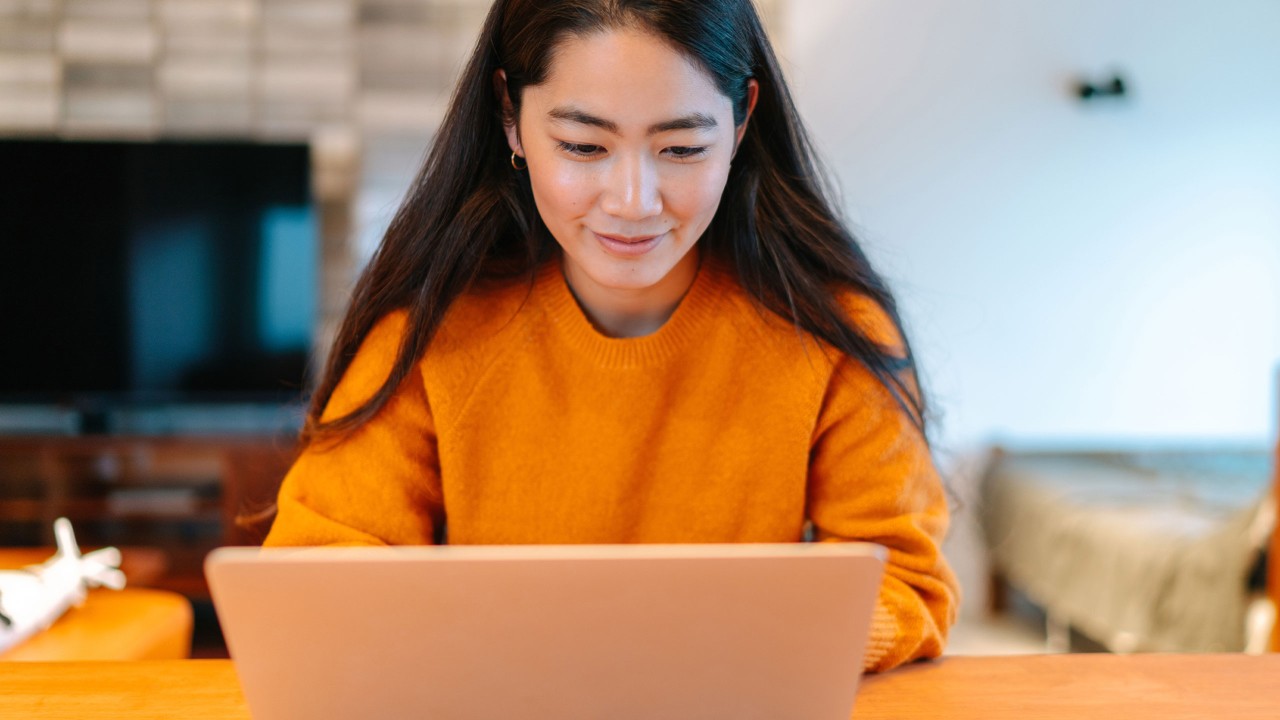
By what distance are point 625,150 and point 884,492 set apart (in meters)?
0.42

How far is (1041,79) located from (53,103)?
125 inches

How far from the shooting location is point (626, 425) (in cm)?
116

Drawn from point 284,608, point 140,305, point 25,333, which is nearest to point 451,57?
point 140,305

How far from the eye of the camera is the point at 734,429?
45.9 inches

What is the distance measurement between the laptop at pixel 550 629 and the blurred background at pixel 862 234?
2.50m

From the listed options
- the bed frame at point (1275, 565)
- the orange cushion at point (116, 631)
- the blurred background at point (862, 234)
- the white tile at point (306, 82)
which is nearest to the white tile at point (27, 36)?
the blurred background at point (862, 234)

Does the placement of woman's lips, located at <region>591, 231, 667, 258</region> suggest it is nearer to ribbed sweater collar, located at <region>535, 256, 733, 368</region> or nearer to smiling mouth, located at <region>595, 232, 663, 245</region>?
smiling mouth, located at <region>595, 232, 663, 245</region>

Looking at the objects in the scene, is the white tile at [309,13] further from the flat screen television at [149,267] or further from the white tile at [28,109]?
the white tile at [28,109]

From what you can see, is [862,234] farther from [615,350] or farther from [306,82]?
[615,350]

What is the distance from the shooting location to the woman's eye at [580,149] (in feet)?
3.23

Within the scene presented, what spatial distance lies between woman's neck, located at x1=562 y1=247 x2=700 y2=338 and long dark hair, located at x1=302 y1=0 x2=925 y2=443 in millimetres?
78

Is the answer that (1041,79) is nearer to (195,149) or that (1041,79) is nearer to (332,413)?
(195,149)

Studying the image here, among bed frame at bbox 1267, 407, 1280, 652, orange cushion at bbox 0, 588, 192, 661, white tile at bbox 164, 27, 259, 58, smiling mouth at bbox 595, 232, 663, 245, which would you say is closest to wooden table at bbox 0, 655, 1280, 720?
smiling mouth at bbox 595, 232, 663, 245

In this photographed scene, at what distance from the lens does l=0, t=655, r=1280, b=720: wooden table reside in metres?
0.80
